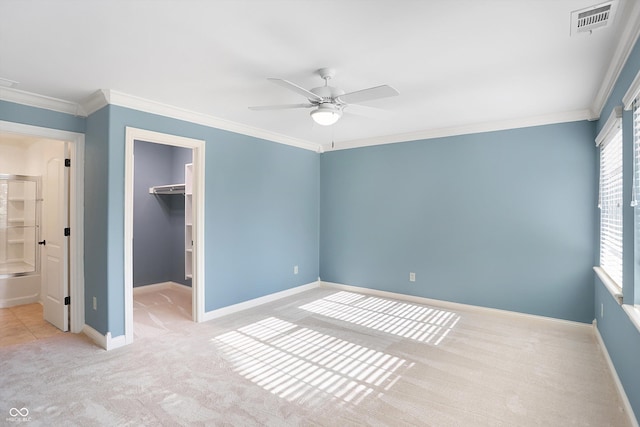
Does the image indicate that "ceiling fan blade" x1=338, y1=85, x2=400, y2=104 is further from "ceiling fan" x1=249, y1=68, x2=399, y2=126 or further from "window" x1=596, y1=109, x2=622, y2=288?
"window" x1=596, y1=109, x2=622, y2=288

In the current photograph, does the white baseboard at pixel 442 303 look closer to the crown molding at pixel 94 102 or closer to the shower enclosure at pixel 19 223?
the crown molding at pixel 94 102

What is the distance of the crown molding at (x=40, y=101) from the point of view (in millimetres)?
2961

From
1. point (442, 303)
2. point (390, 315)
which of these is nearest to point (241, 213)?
point (390, 315)

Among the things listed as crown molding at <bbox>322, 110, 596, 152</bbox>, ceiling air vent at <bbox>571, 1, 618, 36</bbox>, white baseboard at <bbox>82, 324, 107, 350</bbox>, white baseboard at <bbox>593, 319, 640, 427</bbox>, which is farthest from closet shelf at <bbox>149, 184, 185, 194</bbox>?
white baseboard at <bbox>593, 319, 640, 427</bbox>

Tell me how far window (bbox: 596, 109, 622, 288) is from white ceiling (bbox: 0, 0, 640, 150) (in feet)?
1.36

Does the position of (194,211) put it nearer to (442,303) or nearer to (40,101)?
(40,101)

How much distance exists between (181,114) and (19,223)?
368cm

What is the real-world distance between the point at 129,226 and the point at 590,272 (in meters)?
4.91

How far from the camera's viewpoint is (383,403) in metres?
2.26

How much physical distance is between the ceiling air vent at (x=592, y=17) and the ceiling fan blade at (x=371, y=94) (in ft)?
3.49

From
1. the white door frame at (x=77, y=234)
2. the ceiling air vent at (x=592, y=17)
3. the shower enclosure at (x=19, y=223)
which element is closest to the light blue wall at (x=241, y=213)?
the white door frame at (x=77, y=234)

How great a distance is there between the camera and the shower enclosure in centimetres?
492

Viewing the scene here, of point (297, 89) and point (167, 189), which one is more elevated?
point (297, 89)

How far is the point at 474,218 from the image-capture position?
4.31 m
